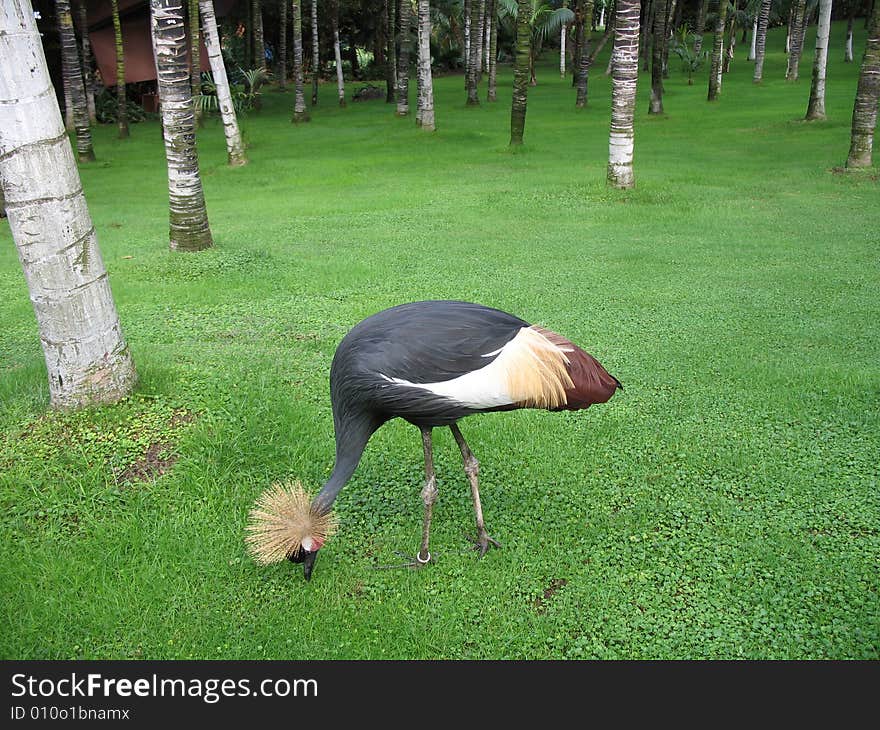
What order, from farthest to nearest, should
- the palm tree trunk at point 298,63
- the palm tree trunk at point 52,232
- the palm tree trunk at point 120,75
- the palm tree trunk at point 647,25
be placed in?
the palm tree trunk at point 647,25 < the palm tree trunk at point 298,63 < the palm tree trunk at point 120,75 < the palm tree trunk at point 52,232

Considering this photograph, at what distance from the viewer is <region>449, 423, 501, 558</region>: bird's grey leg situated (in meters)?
3.96

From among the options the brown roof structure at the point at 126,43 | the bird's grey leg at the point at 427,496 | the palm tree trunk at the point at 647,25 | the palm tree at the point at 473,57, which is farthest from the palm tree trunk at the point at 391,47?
the bird's grey leg at the point at 427,496

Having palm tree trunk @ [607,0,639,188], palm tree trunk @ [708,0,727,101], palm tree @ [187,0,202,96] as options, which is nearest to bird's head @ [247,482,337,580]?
palm tree trunk @ [607,0,639,188]

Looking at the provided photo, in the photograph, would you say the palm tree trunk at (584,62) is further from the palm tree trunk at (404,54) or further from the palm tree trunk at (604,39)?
the palm tree trunk at (404,54)

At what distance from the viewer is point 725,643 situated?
3.52 m

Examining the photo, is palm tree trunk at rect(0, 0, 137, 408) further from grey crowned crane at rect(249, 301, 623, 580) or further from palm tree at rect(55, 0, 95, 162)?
palm tree at rect(55, 0, 95, 162)

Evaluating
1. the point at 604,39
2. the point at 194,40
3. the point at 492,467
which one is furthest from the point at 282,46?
the point at 492,467

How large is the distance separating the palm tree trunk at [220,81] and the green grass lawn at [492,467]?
6.43 m

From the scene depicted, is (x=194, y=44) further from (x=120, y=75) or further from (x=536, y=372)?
(x=536, y=372)

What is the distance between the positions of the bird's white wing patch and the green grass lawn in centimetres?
99

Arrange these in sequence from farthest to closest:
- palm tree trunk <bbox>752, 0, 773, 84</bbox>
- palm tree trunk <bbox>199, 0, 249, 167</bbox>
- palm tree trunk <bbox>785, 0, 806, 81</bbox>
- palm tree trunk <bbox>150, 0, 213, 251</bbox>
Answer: palm tree trunk <bbox>752, 0, 773, 84</bbox>, palm tree trunk <bbox>785, 0, 806, 81</bbox>, palm tree trunk <bbox>199, 0, 249, 167</bbox>, palm tree trunk <bbox>150, 0, 213, 251</bbox>

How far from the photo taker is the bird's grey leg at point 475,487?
13.0 ft

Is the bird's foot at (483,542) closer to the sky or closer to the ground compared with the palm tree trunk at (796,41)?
closer to the ground

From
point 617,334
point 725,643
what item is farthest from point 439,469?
point 617,334
